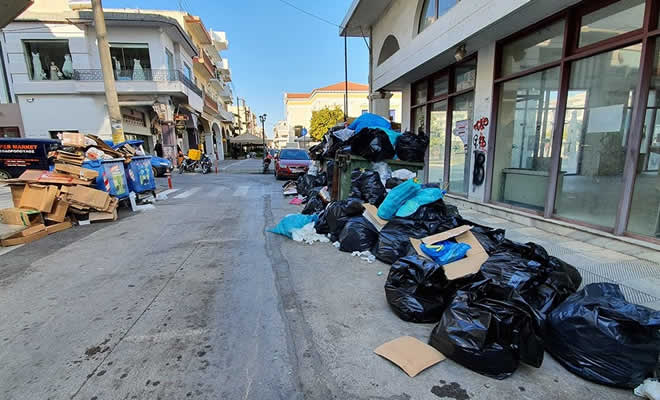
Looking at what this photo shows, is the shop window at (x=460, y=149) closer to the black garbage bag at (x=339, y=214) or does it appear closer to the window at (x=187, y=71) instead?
the black garbage bag at (x=339, y=214)

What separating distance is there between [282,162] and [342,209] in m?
8.90

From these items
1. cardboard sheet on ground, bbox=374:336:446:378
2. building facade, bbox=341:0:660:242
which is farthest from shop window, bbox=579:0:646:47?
cardboard sheet on ground, bbox=374:336:446:378

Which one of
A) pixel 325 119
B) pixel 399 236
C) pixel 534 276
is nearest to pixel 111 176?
pixel 399 236

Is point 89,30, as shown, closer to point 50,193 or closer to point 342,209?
point 50,193

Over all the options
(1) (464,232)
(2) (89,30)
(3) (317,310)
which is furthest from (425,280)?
(2) (89,30)

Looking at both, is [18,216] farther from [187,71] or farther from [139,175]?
[187,71]

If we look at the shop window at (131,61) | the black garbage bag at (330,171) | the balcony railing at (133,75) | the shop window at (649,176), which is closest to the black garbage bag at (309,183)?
the black garbage bag at (330,171)

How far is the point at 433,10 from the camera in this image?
7250mm

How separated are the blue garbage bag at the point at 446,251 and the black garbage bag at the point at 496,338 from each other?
1127 millimetres

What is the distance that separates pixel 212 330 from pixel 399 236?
2328 mm

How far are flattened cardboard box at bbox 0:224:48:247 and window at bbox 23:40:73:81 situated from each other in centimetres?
1757

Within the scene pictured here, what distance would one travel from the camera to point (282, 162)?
1295 centimetres

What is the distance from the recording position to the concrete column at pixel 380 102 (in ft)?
36.2

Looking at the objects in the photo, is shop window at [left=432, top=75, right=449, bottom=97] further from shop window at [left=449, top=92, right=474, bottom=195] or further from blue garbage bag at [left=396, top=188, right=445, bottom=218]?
blue garbage bag at [left=396, top=188, right=445, bottom=218]
